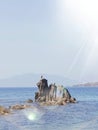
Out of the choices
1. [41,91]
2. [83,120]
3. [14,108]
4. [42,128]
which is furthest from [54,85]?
[42,128]

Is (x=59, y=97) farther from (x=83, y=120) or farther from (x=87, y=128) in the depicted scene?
(x=87, y=128)

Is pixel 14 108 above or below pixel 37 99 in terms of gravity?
below

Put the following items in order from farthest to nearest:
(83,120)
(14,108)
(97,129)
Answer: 1. (14,108)
2. (83,120)
3. (97,129)

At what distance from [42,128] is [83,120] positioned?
13.5m

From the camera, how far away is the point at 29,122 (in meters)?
72.8

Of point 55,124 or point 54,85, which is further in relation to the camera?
point 54,85

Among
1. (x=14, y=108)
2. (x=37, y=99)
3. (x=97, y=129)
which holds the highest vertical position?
(x=37, y=99)

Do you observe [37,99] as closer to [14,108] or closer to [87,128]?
[14,108]

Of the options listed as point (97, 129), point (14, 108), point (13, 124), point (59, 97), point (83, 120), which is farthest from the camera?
point (59, 97)

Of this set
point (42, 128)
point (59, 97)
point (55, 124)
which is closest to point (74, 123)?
point (55, 124)

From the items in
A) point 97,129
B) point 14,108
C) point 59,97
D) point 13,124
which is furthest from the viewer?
point 59,97

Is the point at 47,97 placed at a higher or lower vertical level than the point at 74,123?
higher

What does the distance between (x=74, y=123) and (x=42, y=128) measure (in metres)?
8.28

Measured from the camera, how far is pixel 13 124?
6962 centimetres
